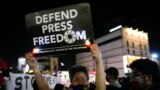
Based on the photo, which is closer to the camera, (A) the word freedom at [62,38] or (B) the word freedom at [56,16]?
(A) the word freedom at [62,38]

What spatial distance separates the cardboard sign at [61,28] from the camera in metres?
6.00

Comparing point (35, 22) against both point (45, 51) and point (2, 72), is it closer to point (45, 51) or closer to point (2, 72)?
point (45, 51)

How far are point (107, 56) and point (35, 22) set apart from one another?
152 ft

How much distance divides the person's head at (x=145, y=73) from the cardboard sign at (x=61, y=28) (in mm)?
2028

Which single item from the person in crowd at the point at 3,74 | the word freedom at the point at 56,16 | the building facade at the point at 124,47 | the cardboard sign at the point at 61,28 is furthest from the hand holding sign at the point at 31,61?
the building facade at the point at 124,47

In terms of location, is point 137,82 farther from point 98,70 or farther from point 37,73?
point 37,73

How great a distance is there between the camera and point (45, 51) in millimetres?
6199

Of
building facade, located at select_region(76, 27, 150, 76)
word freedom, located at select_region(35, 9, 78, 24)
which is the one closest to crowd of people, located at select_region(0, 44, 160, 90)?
word freedom, located at select_region(35, 9, 78, 24)

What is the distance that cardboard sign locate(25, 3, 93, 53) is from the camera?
6000mm

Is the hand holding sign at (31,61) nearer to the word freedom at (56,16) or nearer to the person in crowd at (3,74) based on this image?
the word freedom at (56,16)

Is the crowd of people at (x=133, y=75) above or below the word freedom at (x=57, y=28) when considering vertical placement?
below

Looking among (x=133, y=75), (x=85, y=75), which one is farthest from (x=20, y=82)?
(x=133, y=75)

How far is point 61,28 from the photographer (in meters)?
6.27

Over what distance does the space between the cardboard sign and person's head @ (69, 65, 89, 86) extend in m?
1.78
